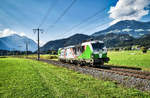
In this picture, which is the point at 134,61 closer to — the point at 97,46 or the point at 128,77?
the point at 97,46

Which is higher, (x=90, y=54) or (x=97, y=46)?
(x=97, y=46)

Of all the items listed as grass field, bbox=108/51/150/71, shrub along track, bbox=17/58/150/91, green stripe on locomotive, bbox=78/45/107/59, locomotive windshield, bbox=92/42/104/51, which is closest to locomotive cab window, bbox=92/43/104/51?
locomotive windshield, bbox=92/42/104/51

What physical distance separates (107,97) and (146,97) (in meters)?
1.97

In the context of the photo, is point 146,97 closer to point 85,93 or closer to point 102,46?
point 85,93

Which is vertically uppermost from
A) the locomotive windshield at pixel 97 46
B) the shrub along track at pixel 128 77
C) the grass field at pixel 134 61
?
the locomotive windshield at pixel 97 46

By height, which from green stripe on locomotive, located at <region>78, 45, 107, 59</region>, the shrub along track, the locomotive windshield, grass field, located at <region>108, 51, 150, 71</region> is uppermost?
the locomotive windshield

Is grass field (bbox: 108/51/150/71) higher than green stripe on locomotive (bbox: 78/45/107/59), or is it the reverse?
green stripe on locomotive (bbox: 78/45/107/59)

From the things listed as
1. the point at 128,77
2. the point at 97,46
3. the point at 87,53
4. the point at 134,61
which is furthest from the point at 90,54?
the point at 134,61

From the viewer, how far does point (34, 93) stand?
6141 mm

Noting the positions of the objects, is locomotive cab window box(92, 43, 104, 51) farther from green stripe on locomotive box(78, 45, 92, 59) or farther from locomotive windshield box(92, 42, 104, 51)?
green stripe on locomotive box(78, 45, 92, 59)

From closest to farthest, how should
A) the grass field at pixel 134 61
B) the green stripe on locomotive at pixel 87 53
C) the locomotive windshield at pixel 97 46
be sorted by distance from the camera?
the locomotive windshield at pixel 97 46, the green stripe on locomotive at pixel 87 53, the grass field at pixel 134 61

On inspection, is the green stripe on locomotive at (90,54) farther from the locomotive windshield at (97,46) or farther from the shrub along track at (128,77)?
the shrub along track at (128,77)

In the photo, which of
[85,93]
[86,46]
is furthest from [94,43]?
[85,93]

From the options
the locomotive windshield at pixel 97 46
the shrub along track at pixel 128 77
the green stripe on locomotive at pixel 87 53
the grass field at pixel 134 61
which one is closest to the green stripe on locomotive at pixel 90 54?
the green stripe on locomotive at pixel 87 53
